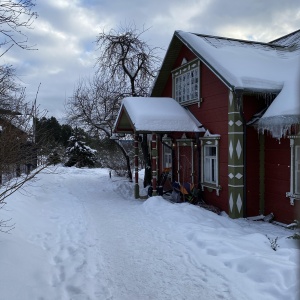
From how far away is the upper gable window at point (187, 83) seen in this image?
37.2ft

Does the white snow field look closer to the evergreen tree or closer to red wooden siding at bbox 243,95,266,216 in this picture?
red wooden siding at bbox 243,95,266,216

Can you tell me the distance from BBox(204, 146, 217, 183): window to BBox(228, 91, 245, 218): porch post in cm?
117

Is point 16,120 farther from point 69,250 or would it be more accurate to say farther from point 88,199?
point 88,199

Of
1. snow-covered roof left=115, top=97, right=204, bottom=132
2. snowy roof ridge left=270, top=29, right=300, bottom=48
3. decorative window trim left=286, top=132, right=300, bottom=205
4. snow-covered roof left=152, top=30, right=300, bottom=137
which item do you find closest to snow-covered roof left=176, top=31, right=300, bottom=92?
snow-covered roof left=152, top=30, right=300, bottom=137

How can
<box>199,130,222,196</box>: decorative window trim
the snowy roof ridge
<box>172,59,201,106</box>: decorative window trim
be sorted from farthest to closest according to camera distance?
the snowy roof ridge → <box>172,59,201,106</box>: decorative window trim → <box>199,130,222,196</box>: decorative window trim

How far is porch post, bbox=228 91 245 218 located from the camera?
8.91 metres

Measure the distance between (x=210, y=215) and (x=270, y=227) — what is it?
1.52 m

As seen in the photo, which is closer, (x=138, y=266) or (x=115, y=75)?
(x=138, y=266)

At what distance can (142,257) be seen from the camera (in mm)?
5582

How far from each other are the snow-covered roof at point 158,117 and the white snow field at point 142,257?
2953 mm

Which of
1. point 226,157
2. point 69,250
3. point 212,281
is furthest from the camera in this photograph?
point 226,157

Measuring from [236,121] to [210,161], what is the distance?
6.57 feet

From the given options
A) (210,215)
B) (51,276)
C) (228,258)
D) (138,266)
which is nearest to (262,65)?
(210,215)

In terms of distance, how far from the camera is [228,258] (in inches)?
199
